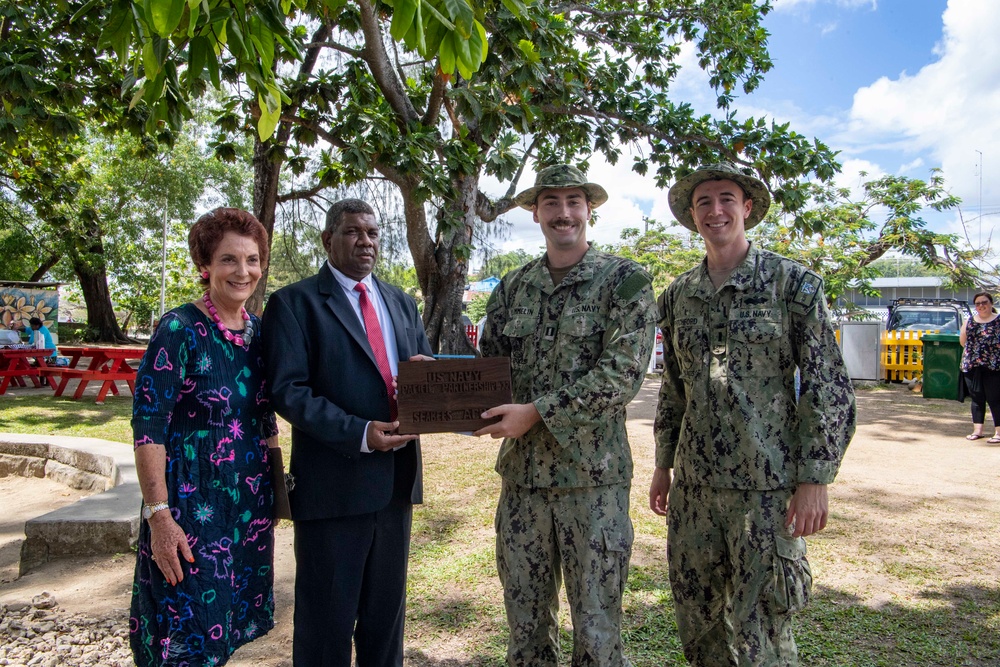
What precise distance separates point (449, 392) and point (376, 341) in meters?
0.38

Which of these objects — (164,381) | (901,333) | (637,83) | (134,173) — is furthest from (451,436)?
(134,173)

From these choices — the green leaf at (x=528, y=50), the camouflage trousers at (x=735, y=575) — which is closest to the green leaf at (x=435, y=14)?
the camouflage trousers at (x=735, y=575)

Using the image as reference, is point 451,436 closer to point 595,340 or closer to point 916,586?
point 916,586

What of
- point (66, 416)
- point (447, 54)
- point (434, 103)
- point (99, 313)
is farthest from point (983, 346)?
point (99, 313)

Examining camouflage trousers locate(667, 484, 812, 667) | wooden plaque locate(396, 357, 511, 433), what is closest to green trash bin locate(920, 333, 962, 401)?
camouflage trousers locate(667, 484, 812, 667)

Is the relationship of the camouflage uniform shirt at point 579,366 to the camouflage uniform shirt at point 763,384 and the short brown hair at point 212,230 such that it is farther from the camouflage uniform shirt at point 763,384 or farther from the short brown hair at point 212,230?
the short brown hair at point 212,230

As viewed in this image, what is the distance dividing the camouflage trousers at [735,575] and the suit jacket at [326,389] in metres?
1.15

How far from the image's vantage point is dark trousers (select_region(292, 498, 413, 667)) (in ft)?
7.96

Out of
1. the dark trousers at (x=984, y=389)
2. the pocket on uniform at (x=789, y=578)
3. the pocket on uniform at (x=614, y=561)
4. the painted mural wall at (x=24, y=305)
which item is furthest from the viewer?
the painted mural wall at (x=24, y=305)

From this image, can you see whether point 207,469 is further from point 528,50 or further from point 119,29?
point 528,50

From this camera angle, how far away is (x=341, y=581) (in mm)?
2418

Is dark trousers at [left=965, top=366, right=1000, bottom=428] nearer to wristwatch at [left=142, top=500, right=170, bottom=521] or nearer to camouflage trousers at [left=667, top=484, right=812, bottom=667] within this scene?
camouflage trousers at [left=667, top=484, right=812, bottom=667]

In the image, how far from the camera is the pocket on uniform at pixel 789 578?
92.8 inches

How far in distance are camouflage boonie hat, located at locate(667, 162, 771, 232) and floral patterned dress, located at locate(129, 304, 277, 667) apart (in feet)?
5.94
